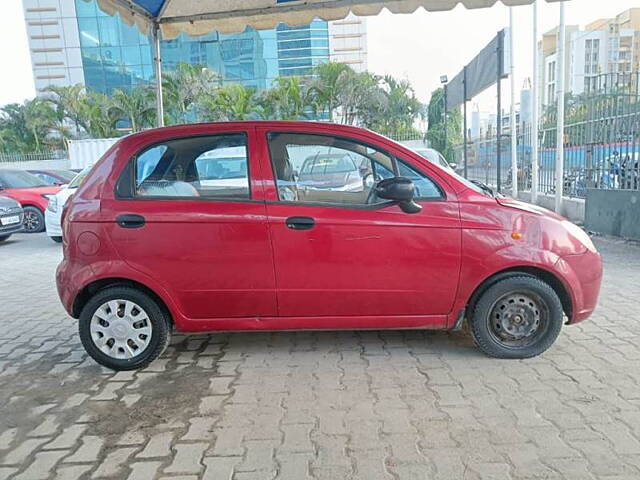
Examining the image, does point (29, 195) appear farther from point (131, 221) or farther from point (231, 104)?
point (231, 104)

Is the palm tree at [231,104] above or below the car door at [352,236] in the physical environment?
above

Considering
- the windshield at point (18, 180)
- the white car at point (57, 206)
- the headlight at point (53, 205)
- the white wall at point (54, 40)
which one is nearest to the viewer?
the white car at point (57, 206)

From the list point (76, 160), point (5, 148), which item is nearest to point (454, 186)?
point (76, 160)

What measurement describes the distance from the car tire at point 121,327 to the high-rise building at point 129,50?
1572 inches

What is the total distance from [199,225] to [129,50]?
1770 inches

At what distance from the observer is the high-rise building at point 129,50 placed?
41906 mm

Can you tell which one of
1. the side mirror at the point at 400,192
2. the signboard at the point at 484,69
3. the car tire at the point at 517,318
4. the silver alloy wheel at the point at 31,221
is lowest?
the car tire at the point at 517,318

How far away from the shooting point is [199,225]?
329 cm

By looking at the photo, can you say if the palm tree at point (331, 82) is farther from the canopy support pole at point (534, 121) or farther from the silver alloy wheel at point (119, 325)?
the silver alloy wheel at point (119, 325)

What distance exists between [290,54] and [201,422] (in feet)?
144

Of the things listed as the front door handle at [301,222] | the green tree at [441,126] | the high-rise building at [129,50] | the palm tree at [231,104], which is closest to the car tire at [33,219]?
the front door handle at [301,222]

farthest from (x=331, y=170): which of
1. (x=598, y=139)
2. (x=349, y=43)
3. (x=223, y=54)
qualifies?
(x=349, y=43)

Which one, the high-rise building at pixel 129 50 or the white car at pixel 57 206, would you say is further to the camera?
the high-rise building at pixel 129 50

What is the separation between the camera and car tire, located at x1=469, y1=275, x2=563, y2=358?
334 centimetres
